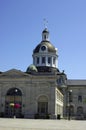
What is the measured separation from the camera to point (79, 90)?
358ft

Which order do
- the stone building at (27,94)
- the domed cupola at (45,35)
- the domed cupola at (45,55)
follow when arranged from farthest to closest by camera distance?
the domed cupola at (45,35), the domed cupola at (45,55), the stone building at (27,94)

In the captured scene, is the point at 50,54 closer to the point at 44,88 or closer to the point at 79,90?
the point at 79,90

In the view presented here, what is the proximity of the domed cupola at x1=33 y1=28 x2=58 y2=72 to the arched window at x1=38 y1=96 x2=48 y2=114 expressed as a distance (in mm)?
23750

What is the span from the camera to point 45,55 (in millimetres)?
100812

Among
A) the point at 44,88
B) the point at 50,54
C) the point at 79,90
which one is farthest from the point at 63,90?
the point at 44,88

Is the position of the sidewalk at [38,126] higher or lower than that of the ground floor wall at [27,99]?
lower

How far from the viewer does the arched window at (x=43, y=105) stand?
2997 inches

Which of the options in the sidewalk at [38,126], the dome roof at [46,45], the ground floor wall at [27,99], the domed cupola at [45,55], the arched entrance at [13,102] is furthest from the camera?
the dome roof at [46,45]

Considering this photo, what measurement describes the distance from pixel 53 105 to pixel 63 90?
30588mm

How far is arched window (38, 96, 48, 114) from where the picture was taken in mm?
76125

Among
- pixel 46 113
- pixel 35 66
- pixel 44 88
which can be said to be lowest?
pixel 46 113

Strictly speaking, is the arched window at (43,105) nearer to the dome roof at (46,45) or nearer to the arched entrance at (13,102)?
the arched entrance at (13,102)

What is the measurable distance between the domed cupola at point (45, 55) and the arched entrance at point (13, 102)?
23.1 m

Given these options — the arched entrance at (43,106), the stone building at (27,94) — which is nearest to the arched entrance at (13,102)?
the stone building at (27,94)
